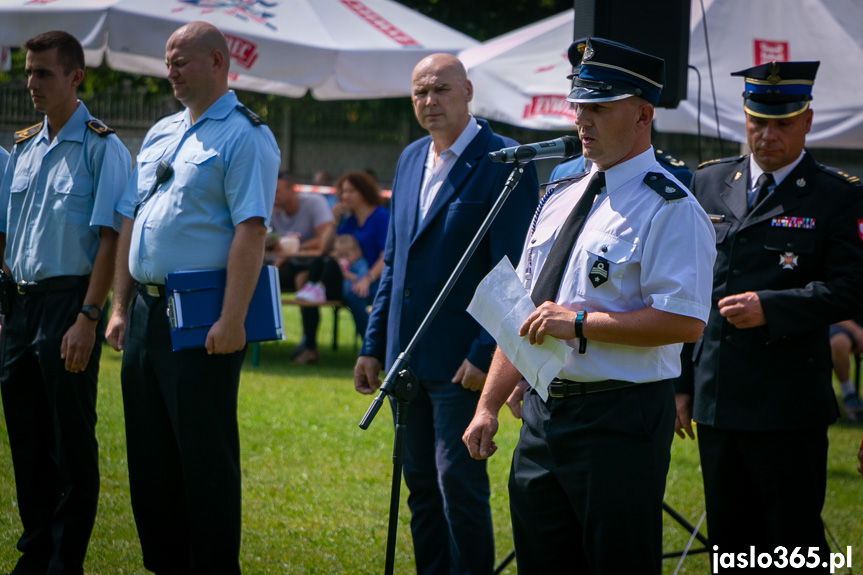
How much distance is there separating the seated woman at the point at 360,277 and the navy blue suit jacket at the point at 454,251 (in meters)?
5.70

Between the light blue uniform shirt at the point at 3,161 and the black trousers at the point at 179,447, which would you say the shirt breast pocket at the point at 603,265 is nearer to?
the black trousers at the point at 179,447

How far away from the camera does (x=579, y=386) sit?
2.48 metres

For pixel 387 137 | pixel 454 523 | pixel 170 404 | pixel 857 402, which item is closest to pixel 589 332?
pixel 454 523

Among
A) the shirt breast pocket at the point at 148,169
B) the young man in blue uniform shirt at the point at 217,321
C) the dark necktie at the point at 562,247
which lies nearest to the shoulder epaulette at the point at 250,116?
the young man in blue uniform shirt at the point at 217,321

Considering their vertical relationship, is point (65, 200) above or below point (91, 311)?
above

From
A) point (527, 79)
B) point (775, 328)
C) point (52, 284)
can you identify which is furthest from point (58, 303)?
point (527, 79)

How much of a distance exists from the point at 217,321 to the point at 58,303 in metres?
0.88

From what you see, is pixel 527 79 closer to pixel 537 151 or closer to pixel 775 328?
pixel 775 328

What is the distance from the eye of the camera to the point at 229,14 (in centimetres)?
772

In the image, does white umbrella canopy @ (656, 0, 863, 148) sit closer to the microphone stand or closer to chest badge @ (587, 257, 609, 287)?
the microphone stand

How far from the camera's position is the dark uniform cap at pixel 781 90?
347 centimetres

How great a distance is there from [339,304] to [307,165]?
10.1 meters

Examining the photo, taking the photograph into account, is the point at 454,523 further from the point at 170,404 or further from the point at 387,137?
the point at 387,137

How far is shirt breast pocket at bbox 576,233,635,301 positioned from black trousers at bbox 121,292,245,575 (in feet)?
5.10
